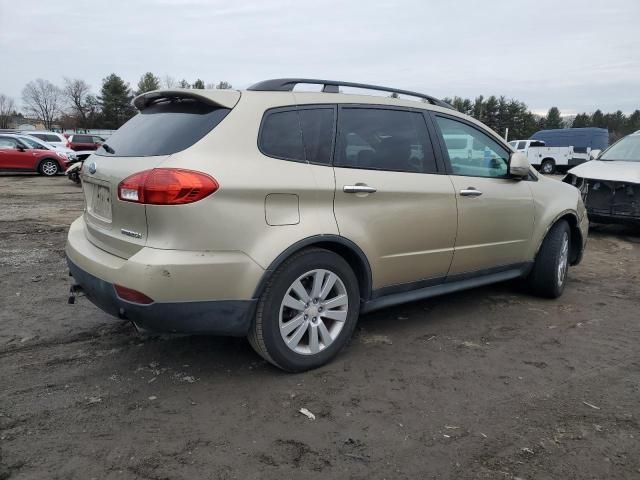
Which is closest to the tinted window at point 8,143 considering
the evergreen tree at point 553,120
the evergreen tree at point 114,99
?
the evergreen tree at point 114,99

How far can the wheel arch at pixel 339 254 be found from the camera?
290 centimetres

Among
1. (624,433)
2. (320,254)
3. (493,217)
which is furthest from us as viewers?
(493,217)

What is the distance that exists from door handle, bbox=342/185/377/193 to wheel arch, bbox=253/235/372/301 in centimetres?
31

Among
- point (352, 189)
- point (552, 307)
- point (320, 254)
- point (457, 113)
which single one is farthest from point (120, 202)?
point (552, 307)

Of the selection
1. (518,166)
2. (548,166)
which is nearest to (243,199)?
(518,166)

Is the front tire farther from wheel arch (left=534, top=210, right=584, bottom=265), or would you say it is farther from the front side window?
wheel arch (left=534, top=210, right=584, bottom=265)

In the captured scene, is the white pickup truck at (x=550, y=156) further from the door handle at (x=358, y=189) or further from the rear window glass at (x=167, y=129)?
the rear window glass at (x=167, y=129)

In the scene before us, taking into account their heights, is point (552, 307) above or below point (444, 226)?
below

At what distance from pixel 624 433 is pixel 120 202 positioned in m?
2.94

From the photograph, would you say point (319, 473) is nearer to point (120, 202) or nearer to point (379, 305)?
point (379, 305)

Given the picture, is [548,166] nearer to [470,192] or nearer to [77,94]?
[470,192]

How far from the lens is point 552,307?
4.70m

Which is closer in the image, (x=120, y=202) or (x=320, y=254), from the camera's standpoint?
(x=120, y=202)

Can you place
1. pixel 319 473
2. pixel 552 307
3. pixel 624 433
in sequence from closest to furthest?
pixel 319 473
pixel 624 433
pixel 552 307
